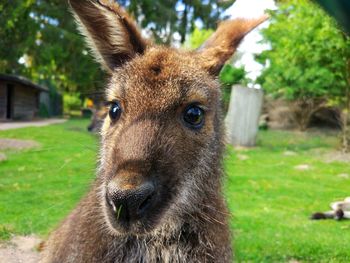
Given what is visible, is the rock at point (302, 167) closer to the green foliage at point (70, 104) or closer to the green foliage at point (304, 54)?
the green foliage at point (304, 54)

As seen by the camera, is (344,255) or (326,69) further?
(326,69)

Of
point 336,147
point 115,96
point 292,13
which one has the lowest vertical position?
point 336,147

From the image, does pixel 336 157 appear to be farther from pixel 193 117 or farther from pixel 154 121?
pixel 154 121

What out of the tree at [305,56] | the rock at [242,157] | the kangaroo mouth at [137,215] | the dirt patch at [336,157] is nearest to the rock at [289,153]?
the dirt patch at [336,157]

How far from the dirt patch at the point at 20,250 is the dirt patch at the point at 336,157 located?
11671mm

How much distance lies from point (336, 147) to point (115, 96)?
15.9m

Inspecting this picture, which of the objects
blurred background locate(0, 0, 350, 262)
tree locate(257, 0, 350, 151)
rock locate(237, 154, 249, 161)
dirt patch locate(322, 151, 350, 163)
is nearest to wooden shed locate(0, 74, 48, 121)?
blurred background locate(0, 0, 350, 262)

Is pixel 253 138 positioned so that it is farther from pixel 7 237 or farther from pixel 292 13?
pixel 7 237

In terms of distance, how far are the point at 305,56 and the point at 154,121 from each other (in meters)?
14.3

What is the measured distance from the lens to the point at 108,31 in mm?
2590

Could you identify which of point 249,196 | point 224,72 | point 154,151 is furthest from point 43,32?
point 154,151

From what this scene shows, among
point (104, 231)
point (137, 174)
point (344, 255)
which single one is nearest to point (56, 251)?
point (104, 231)

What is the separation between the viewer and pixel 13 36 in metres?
7.93

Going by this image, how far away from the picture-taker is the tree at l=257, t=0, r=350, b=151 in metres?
14.5
